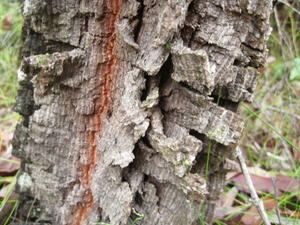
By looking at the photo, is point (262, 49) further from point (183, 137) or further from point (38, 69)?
point (38, 69)

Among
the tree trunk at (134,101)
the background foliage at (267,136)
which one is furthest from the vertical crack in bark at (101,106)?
the background foliage at (267,136)

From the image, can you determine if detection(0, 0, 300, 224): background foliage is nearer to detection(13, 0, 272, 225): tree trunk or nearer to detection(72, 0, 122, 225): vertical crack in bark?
detection(13, 0, 272, 225): tree trunk

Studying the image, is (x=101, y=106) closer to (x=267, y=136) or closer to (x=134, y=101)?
(x=134, y=101)

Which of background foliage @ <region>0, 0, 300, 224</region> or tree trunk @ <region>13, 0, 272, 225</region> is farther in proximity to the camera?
background foliage @ <region>0, 0, 300, 224</region>

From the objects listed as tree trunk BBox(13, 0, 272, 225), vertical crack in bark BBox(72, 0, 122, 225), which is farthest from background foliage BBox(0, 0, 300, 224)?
vertical crack in bark BBox(72, 0, 122, 225)

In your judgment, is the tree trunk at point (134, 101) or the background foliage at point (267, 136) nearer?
the tree trunk at point (134, 101)

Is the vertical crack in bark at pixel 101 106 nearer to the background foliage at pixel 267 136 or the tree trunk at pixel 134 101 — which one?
the tree trunk at pixel 134 101

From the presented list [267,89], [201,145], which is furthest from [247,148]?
[201,145]

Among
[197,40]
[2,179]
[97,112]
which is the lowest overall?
[2,179]
